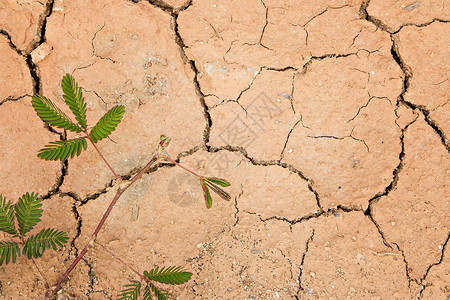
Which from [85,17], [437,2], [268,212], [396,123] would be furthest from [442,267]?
[85,17]

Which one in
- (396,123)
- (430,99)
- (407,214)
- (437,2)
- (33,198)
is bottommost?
(33,198)

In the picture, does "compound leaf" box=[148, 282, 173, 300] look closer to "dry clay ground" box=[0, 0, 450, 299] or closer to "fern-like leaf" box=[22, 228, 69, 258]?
"dry clay ground" box=[0, 0, 450, 299]

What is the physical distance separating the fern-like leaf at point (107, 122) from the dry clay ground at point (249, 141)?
1.27ft

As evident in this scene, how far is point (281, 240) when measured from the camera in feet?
8.55

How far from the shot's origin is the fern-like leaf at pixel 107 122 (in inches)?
89.7

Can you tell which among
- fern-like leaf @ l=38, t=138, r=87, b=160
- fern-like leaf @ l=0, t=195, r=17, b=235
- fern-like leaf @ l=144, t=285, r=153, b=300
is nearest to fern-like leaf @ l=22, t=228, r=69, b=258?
fern-like leaf @ l=0, t=195, r=17, b=235

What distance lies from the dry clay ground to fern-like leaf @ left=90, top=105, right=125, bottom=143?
39 centimetres

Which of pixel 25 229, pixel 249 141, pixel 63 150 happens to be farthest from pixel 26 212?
pixel 249 141

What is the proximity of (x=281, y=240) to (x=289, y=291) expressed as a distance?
0.35 metres

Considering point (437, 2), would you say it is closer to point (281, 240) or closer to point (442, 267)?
point (442, 267)

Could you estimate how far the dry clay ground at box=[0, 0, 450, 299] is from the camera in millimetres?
2562

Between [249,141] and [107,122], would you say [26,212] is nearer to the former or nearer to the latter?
[107,122]

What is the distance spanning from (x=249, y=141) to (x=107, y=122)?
1058 mm

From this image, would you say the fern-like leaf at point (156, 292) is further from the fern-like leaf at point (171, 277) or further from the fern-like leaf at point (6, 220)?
the fern-like leaf at point (6, 220)
